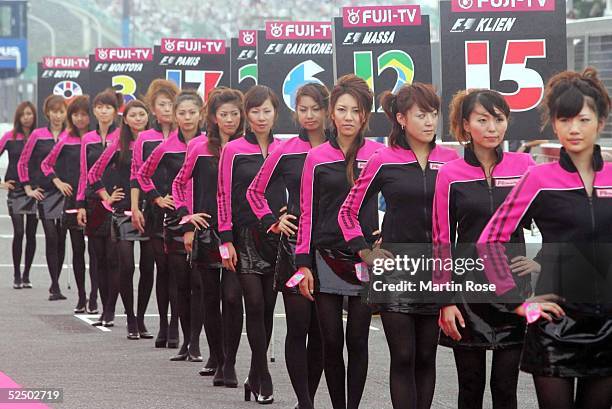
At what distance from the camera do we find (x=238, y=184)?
1034 centimetres

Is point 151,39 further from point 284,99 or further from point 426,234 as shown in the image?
point 426,234

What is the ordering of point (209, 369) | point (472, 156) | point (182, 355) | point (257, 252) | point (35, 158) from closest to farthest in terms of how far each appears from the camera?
point (472, 156) < point (257, 252) < point (209, 369) < point (182, 355) < point (35, 158)

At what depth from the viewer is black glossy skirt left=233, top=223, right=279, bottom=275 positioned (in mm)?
10203

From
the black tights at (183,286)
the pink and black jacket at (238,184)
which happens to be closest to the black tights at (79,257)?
the black tights at (183,286)

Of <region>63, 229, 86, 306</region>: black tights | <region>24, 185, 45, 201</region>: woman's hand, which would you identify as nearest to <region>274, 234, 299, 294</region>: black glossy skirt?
<region>63, 229, 86, 306</region>: black tights

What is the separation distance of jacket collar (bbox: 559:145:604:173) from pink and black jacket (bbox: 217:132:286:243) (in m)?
4.19

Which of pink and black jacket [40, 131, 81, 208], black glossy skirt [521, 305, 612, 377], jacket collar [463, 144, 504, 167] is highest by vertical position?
pink and black jacket [40, 131, 81, 208]

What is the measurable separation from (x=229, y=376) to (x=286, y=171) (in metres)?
2.00

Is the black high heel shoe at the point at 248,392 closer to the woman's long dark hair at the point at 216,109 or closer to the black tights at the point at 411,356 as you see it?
the woman's long dark hair at the point at 216,109

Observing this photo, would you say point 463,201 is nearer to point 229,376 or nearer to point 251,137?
point 251,137

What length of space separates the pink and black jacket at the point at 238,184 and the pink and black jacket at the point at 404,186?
7.84 ft

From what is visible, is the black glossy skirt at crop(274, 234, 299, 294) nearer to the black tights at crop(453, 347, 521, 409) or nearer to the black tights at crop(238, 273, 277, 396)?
the black tights at crop(238, 273, 277, 396)

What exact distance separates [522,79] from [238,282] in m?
2.70

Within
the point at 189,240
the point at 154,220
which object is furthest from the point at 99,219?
the point at 189,240
